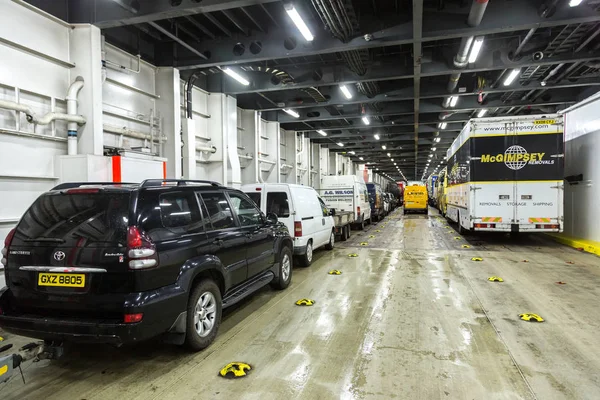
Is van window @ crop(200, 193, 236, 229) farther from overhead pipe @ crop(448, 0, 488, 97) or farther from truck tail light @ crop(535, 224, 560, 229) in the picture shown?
truck tail light @ crop(535, 224, 560, 229)

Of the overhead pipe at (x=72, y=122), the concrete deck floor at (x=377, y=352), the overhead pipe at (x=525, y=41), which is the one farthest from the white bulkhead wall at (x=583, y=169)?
the overhead pipe at (x=72, y=122)

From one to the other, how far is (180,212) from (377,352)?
2531 mm

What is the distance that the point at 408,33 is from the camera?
7.85 metres

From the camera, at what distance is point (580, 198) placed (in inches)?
401

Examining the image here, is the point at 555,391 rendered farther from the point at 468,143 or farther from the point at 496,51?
the point at 496,51

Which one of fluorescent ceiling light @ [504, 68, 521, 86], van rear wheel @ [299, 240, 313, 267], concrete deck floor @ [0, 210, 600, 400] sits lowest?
concrete deck floor @ [0, 210, 600, 400]

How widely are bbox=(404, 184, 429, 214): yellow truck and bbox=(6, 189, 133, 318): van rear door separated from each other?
2575cm

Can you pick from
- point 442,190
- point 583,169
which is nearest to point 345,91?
point 583,169

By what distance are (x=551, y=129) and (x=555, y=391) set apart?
8.91 m

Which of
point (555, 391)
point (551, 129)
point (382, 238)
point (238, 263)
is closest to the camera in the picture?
point (555, 391)

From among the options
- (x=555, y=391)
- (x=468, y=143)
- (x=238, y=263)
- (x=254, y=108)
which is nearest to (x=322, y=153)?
(x=254, y=108)

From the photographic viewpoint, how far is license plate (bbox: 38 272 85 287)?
9.68ft

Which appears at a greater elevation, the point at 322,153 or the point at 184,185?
the point at 322,153

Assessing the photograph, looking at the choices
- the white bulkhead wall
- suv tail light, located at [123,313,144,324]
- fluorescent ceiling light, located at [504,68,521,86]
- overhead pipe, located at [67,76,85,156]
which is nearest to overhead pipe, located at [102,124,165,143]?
overhead pipe, located at [67,76,85,156]
